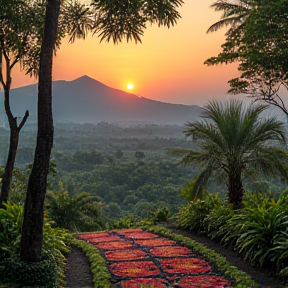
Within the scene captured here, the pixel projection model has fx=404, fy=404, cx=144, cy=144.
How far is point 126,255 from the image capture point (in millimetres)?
6598

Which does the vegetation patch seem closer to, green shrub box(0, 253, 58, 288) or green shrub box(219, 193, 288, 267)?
green shrub box(219, 193, 288, 267)

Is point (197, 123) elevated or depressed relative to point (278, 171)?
elevated

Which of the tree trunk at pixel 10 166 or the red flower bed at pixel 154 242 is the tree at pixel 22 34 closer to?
the tree trunk at pixel 10 166

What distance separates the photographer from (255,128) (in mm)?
9078

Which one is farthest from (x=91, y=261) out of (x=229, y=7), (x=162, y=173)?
(x=162, y=173)

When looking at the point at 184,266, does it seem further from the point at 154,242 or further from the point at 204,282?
the point at 154,242

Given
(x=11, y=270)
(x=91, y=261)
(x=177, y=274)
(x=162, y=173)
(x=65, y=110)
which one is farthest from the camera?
(x=65, y=110)

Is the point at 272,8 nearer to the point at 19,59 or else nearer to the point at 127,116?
the point at 19,59

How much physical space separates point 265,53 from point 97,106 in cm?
14878

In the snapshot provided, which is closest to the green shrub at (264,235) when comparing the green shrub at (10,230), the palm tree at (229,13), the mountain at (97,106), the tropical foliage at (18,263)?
the tropical foliage at (18,263)

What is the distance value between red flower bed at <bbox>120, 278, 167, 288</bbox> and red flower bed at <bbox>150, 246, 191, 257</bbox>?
1.32m

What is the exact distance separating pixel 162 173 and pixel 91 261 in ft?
98.0

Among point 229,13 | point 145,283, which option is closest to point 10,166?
point 145,283

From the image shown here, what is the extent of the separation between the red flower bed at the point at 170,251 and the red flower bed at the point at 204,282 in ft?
4.08
